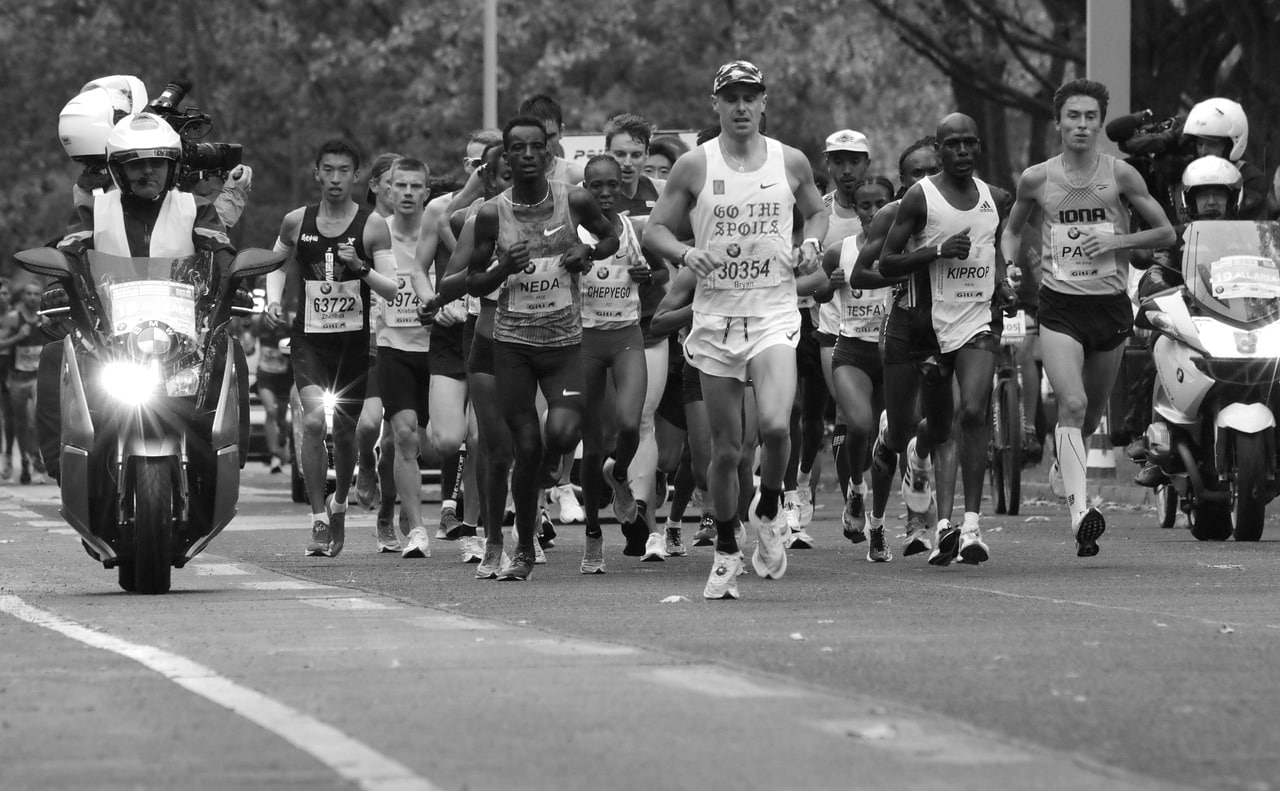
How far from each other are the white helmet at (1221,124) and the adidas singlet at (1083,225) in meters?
2.61

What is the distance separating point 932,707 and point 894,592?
414cm

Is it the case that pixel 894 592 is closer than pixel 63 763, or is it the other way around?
pixel 63 763

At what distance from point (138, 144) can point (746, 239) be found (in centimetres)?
271

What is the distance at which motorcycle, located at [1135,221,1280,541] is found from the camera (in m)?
14.9

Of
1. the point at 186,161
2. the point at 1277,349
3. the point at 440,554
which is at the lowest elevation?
the point at 440,554

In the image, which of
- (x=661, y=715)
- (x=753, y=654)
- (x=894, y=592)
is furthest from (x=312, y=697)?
(x=894, y=592)

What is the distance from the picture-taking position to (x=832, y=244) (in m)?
15.7

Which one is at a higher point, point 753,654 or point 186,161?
point 186,161

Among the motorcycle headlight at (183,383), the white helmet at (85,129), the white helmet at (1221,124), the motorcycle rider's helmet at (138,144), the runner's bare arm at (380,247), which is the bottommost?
the motorcycle headlight at (183,383)

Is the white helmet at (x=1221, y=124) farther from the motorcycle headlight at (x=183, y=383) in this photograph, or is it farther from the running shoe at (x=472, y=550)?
the motorcycle headlight at (x=183, y=383)

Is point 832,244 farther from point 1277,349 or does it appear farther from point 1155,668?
point 1155,668

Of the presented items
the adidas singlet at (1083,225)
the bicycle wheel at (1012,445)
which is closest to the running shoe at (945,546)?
the adidas singlet at (1083,225)

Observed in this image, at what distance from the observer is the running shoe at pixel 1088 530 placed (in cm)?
1317

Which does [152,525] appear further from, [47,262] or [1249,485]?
[1249,485]
